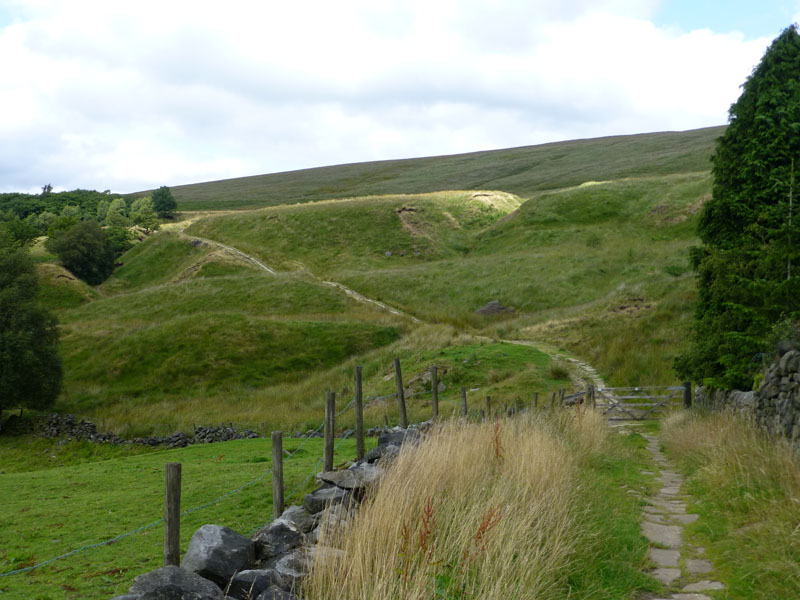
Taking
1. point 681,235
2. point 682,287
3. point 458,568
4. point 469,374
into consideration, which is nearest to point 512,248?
point 681,235

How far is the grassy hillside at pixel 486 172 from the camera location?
11756 cm

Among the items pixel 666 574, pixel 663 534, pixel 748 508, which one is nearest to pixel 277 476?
pixel 666 574

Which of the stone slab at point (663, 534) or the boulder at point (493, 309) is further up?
the stone slab at point (663, 534)

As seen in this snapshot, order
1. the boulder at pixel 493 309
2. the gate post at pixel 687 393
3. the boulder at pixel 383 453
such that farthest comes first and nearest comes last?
the boulder at pixel 493 309
the gate post at pixel 687 393
the boulder at pixel 383 453

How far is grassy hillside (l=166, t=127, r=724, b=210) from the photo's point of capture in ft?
386

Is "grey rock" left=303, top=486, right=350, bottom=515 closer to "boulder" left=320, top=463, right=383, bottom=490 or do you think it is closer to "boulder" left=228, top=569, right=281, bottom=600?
"boulder" left=320, top=463, right=383, bottom=490

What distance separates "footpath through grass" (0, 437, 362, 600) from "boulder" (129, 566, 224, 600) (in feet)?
13.9

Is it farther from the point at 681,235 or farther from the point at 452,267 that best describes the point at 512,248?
the point at 681,235

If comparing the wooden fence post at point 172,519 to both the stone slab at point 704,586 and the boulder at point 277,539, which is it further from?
the stone slab at point 704,586

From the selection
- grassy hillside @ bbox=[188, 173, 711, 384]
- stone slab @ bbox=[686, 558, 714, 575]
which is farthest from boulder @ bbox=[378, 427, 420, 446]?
grassy hillside @ bbox=[188, 173, 711, 384]

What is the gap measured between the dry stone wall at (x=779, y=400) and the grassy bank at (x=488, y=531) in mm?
3089

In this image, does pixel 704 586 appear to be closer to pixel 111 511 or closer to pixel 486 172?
pixel 111 511

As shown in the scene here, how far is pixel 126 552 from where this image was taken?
10.4m

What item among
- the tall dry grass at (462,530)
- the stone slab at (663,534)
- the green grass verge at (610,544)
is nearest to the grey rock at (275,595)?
the tall dry grass at (462,530)
